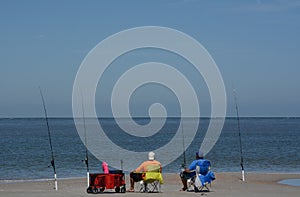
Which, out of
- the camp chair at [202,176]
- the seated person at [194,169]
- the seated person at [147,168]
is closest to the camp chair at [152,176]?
the seated person at [147,168]

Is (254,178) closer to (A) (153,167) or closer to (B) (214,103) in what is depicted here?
(B) (214,103)

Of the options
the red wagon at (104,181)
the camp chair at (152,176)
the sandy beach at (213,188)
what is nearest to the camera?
the sandy beach at (213,188)

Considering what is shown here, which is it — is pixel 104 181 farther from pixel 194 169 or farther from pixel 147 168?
pixel 194 169

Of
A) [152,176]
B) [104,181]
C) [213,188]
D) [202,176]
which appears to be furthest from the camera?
[213,188]

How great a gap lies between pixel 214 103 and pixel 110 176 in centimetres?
515

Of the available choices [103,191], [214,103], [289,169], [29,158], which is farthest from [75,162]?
[103,191]

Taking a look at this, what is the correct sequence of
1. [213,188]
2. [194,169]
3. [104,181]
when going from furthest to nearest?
[213,188] → [194,169] → [104,181]

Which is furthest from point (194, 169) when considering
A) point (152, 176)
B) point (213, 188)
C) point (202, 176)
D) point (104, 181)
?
point (104, 181)

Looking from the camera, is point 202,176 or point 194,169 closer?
point 202,176

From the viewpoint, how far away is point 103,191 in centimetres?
1638

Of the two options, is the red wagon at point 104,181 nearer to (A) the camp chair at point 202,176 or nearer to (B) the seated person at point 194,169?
(B) the seated person at point 194,169

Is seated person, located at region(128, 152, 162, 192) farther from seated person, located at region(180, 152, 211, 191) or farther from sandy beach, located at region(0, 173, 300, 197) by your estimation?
seated person, located at region(180, 152, 211, 191)

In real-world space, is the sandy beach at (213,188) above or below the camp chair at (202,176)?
below

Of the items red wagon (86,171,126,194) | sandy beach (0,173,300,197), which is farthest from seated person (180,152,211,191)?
red wagon (86,171,126,194)
